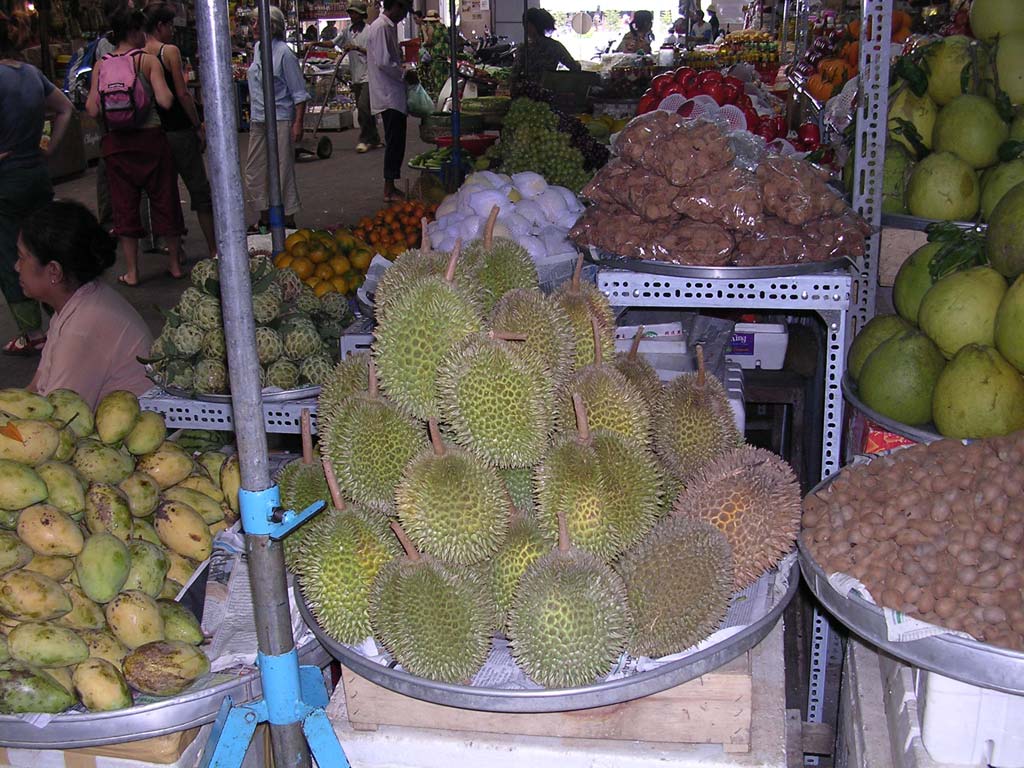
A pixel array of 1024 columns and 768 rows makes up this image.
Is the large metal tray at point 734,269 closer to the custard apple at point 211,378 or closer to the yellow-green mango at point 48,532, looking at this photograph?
the custard apple at point 211,378

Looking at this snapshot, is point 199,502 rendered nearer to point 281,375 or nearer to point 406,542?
point 281,375

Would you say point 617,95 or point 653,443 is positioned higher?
point 617,95

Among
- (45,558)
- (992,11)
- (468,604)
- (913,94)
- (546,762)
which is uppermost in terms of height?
(992,11)

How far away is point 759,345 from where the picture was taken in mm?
3518

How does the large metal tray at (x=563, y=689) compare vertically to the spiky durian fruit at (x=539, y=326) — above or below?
below

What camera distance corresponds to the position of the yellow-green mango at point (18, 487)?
2041 millimetres

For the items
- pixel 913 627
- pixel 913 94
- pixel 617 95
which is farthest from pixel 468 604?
pixel 617 95

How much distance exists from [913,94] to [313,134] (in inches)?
518

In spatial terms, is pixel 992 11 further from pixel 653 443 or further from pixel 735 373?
pixel 653 443

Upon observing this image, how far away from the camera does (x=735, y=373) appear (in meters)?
2.84

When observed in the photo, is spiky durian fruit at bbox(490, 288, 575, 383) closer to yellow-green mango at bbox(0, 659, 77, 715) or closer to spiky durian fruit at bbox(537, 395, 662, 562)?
spiky durian fruit at bbox(537, 395, 662, 562)

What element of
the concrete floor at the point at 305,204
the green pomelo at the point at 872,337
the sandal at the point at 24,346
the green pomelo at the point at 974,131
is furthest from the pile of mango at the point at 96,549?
the sandal at the point at 24,346

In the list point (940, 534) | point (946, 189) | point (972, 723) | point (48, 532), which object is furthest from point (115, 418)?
point (946, 189)

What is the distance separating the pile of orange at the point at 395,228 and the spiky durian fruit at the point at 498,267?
240cm
